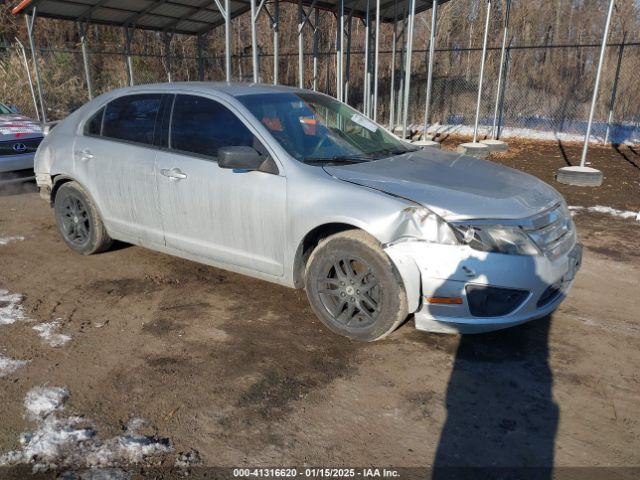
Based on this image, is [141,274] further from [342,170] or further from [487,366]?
[487,366]

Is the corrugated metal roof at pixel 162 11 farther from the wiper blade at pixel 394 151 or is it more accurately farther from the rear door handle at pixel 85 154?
the wiper blade at pixel 394 151

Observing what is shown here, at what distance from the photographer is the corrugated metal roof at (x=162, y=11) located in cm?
1145

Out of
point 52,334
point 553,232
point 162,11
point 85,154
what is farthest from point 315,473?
point 162,11

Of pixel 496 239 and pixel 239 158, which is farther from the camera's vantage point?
pixel 239 158

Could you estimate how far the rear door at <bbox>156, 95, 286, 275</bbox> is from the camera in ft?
12.5

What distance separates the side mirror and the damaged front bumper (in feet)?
3.83

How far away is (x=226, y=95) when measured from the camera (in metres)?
4.11

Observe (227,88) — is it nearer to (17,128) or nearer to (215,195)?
(215,195)

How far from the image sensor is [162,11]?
42.1ft

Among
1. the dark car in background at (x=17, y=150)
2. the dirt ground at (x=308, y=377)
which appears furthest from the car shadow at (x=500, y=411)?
the dark car in background at (x=17, y=150)

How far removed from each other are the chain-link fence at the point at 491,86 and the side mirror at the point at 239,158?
422 inches

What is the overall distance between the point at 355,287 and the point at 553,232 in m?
1.35

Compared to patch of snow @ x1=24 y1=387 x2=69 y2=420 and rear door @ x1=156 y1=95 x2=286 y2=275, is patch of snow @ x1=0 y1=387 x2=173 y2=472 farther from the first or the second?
rear door @ x1=156 y1=95 x2=286 y2=275

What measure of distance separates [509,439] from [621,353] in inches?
53.2
